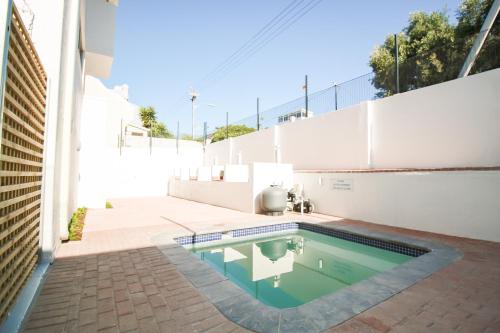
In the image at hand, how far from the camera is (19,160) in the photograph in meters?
2.57

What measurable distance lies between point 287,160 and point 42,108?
1107cm

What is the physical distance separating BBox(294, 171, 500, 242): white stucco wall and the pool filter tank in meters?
1.61

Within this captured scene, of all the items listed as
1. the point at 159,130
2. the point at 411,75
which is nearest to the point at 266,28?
the point at 411,75

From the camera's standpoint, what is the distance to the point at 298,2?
33.2 feet

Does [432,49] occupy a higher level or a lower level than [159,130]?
lower

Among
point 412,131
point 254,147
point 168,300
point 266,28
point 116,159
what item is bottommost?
point 168,300

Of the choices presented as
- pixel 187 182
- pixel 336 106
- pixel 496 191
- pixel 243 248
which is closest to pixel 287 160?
pixel 336 106

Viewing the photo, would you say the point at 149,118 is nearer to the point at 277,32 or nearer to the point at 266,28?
the point at 266,28

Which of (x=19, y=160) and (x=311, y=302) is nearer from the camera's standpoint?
(x=19, y=160)

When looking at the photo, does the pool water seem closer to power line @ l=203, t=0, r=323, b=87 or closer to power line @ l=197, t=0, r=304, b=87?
power line @ l=203, t=0, r=323, b=87

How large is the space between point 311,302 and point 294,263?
2.73 metres

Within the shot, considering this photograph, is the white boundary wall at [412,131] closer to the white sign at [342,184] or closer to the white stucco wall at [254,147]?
the white sign at [342,184]

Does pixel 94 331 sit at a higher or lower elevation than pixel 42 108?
lower

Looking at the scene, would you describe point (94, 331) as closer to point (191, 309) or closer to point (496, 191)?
point (191, 309)
